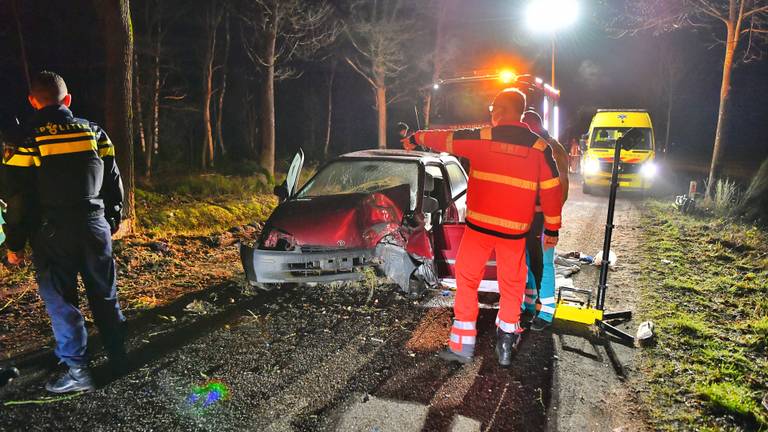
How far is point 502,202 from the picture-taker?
3268 millimetres

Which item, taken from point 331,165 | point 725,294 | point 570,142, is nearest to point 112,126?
point 331,165

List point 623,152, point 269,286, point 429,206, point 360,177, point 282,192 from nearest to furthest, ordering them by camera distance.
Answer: point 429,206 → point 269,286 → point 282,192 → point 360,177 → point 623,152

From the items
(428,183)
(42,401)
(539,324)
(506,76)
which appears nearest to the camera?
(42,401)

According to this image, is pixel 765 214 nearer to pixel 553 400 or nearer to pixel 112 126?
pixel 553 400

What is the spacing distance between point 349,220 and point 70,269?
7.43ft

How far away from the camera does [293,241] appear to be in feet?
14.4

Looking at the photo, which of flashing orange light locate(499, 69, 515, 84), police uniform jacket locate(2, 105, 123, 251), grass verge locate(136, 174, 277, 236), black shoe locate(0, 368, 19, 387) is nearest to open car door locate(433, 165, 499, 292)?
police uniform jacket locate(2, 105, 123, 251)

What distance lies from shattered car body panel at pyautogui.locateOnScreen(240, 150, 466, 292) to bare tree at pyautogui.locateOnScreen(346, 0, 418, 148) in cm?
1451

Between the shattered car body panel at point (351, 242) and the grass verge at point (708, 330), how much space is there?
2.05 meters

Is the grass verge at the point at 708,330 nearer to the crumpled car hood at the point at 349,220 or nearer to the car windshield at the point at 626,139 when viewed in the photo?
the crumpled car hood at the point at 349,220

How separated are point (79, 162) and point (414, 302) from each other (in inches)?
122

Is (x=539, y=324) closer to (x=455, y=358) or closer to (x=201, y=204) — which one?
(x=455, y=358)

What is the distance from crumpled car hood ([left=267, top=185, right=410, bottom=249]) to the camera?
4.34 meters

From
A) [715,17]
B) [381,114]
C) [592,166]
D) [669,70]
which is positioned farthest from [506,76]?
[669,70]
